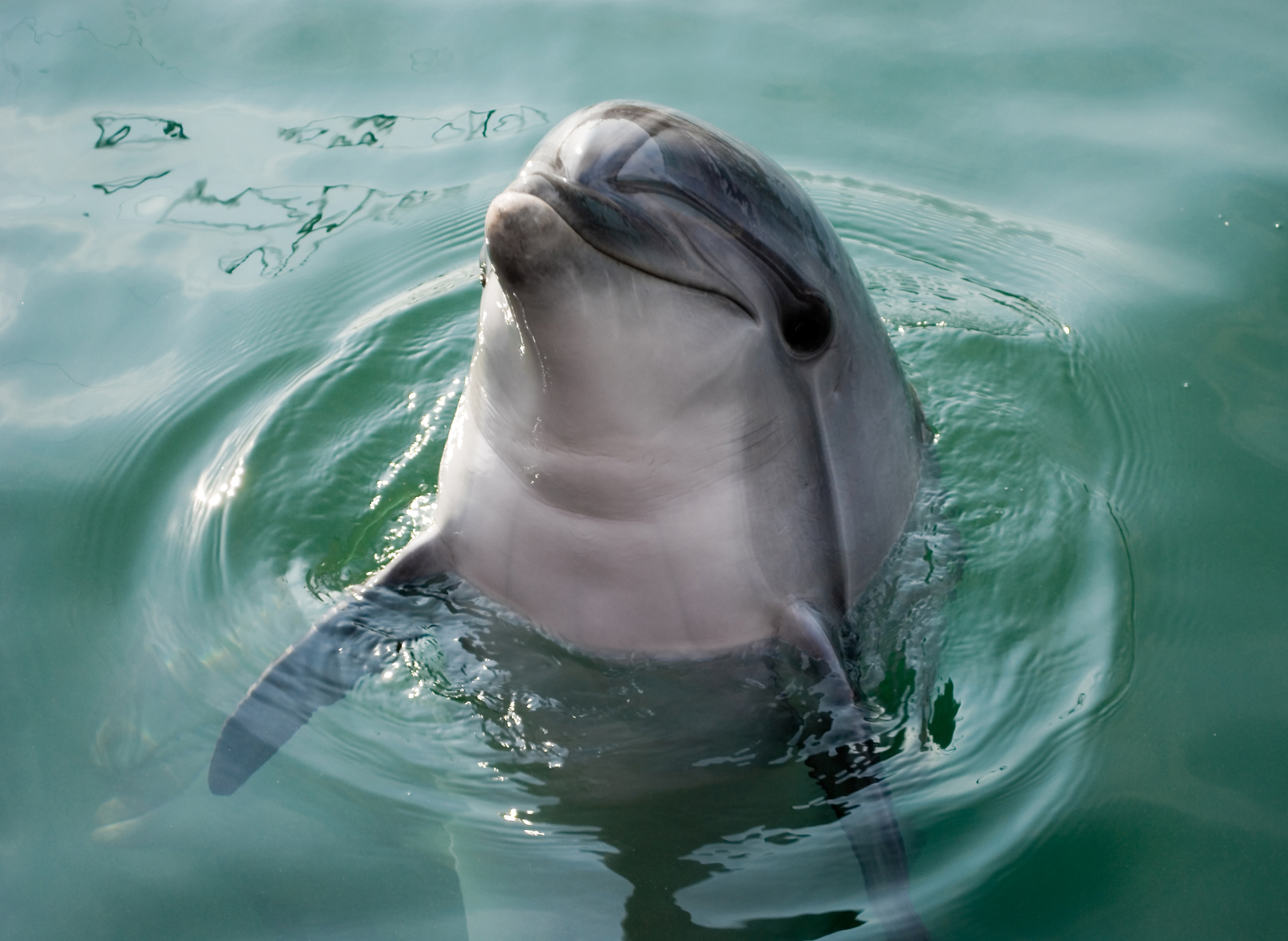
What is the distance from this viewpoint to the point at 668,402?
336 centimetres

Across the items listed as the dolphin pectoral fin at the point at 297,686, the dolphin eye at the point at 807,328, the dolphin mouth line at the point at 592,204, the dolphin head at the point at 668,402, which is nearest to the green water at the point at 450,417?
the dolphin pectoral fin at the point at 297,686

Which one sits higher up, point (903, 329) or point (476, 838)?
point (903, 329)

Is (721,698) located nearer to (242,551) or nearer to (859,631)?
(859,631)

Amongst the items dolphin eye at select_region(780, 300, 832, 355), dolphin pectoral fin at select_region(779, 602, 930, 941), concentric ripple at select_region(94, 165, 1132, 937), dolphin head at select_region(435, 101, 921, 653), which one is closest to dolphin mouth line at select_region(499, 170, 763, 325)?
dolphin head at select_region(435, 101, 921, 653)

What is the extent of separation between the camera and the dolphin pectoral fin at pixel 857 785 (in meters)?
3.31

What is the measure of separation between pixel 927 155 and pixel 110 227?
16.5 ft

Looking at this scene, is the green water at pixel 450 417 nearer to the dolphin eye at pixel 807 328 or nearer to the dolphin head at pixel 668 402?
the dolphin head at pixel 668 402

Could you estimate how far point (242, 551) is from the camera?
4840mm

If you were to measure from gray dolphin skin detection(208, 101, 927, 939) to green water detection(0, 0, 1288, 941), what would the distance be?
0.72 ft

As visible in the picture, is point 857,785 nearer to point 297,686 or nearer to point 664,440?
point 664,440

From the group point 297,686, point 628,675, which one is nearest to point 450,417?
point 297,686

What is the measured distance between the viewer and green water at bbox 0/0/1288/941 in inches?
143

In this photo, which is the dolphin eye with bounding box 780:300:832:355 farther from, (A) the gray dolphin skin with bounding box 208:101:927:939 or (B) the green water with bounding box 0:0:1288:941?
(B) the green water with bounding box 0:0:1288:941

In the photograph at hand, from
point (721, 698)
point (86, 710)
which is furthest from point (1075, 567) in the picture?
point (86, 710)
